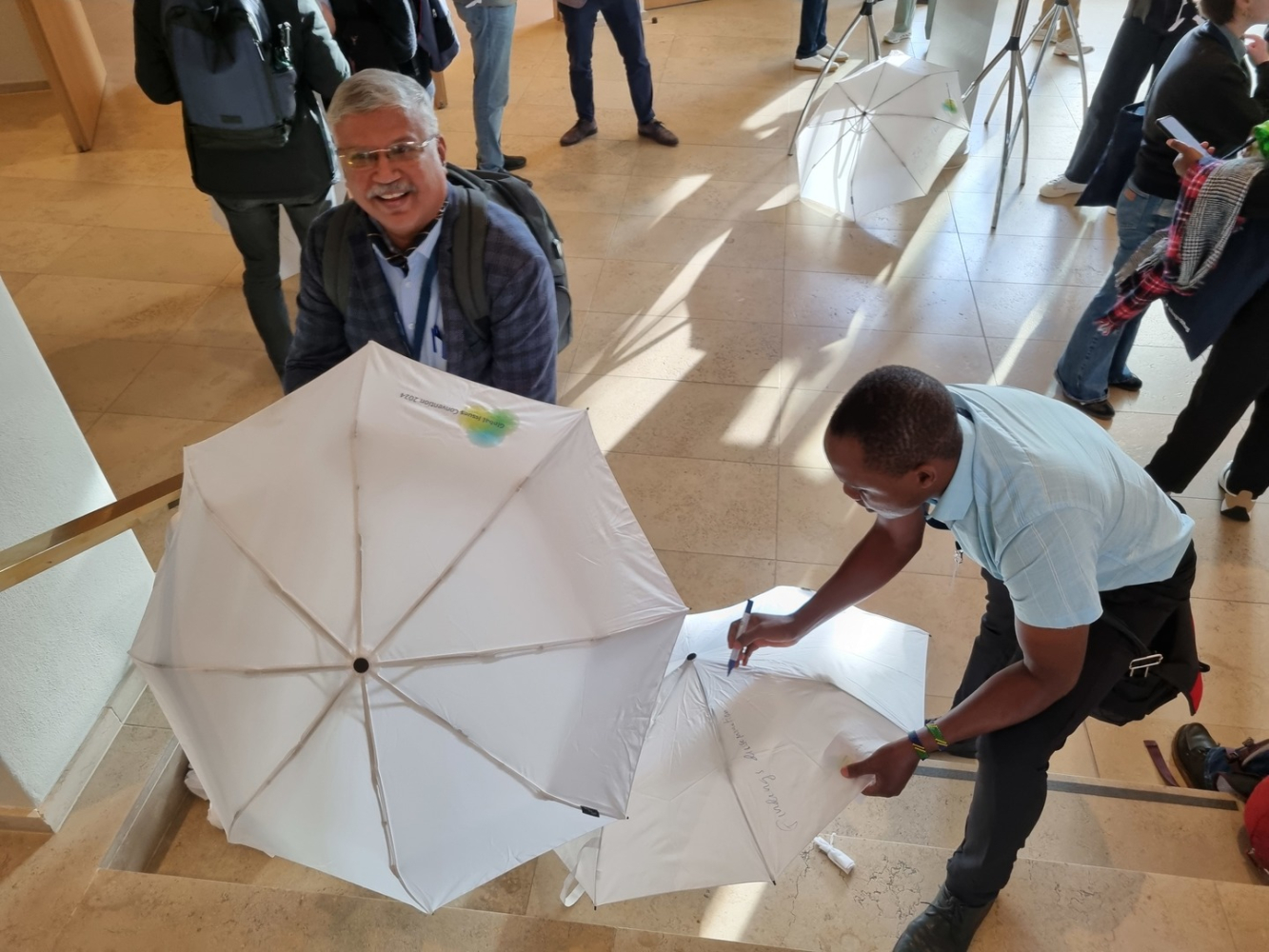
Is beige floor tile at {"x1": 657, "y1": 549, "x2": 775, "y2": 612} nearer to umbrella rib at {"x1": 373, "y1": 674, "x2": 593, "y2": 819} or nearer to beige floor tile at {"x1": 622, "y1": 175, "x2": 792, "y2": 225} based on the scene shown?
umbrella rib at {"x1": 373, "y1": 674, "x2": 593, "y2": 819}

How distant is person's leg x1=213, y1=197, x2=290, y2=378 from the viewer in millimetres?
3607

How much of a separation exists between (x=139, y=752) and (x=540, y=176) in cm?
429

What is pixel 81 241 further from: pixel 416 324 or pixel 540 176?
pixel 416 324

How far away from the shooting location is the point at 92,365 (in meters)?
4.44

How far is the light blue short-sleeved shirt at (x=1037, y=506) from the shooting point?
1.75 metres

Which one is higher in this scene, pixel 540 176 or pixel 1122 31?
pixel 1122 31

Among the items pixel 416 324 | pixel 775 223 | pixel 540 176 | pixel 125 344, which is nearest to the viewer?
pixel 416 324

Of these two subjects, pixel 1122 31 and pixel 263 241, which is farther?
pixel 1122 31

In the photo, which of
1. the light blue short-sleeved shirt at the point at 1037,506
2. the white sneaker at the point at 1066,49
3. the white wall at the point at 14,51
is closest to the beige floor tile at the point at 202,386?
the light blue short-sleeved shirt at the point at 1037,506

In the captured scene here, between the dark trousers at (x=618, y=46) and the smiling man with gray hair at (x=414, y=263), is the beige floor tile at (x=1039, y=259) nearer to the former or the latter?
the dark trousers at (x=618, y=46)

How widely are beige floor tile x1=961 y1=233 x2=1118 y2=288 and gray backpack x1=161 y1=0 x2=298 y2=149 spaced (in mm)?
3476

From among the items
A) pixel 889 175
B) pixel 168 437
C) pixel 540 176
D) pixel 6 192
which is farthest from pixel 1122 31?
pixel 6 192

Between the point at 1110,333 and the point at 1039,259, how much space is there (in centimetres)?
154

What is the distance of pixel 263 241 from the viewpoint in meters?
3.72
